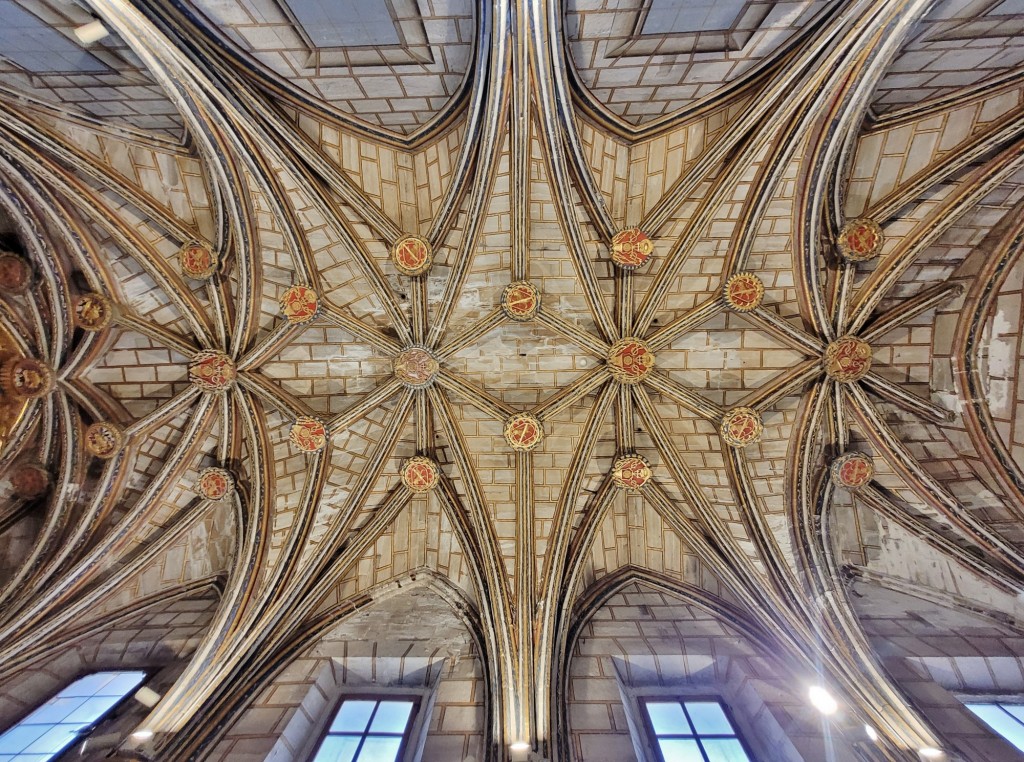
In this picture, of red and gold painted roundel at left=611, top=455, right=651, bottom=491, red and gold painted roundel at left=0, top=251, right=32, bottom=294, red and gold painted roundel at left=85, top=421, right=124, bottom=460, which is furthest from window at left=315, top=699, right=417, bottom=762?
red and gold painted roundel at left=0, top=251, right=32, bottom=294

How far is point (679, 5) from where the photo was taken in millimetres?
6012

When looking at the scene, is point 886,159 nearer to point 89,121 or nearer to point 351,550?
point 351,550

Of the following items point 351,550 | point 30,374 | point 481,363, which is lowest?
point 351,550

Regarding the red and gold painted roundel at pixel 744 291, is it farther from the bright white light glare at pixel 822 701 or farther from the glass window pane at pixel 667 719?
the glass window pane at pixel 667 719

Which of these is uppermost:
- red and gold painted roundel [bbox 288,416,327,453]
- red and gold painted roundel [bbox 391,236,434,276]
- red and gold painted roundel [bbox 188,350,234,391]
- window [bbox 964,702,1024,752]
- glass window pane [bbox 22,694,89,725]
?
red and gold painted roundel [bbox 391,236,434,276]

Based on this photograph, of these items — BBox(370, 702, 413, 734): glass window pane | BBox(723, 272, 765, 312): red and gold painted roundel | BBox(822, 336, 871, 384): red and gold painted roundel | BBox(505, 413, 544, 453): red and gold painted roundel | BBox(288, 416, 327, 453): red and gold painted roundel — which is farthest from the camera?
BBox(505, 413, 544, 453): red and gold painted roundel

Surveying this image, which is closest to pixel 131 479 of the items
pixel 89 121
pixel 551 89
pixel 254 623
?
pixel 254 623

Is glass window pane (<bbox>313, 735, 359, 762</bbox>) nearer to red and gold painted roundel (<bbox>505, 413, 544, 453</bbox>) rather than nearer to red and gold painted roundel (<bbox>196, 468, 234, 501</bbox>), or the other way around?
red and gold painted roundel (<bbox>196, 468, 234, 501</bbox>)

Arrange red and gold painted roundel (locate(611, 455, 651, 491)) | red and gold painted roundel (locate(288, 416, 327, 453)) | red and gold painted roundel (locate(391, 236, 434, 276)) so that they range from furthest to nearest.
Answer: red and gold painted roundel (locate(611, 455, 651, 491)) < red and gold painted roundel (locate(288, 416, 327, 453)) < red and gold painted roundel (locate(391, 236, 434, 276))

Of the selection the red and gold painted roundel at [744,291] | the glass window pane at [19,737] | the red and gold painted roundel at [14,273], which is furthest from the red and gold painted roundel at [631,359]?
the red and gold painted roundel at [14,273]

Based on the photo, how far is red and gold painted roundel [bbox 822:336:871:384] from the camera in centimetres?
898

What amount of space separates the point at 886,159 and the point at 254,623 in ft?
46.1

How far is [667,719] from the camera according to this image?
23.8 ft

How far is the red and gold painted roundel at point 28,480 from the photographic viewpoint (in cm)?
890
